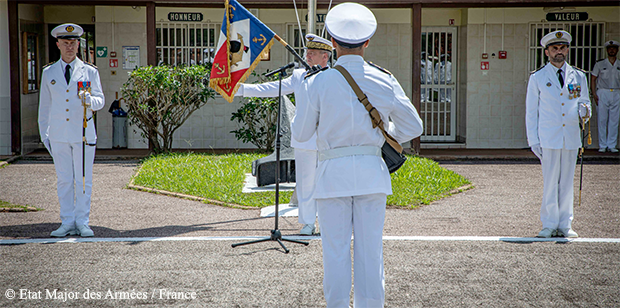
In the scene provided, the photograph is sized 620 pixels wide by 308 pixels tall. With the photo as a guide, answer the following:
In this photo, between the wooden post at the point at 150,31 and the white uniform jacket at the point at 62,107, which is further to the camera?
the wooden post at the point at 150,31

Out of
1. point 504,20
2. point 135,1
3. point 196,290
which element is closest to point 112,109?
point 135,1

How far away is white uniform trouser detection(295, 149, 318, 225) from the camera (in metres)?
6.02

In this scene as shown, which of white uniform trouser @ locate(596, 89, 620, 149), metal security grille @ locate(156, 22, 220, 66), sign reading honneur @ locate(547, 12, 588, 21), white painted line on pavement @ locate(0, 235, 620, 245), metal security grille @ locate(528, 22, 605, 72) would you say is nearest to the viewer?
white painted line on pavement @ locate(0, 235, 620, 245)

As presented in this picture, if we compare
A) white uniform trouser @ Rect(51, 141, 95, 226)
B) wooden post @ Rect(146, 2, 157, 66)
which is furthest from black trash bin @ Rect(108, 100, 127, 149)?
white uniform trouser @ Rect(51, 141, 95, 226)

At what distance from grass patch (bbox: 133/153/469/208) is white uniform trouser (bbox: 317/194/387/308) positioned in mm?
4216

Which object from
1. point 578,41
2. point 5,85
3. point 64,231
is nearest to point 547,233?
point 64,231

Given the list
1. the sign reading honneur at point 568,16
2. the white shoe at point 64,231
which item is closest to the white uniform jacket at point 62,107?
the white shoe at point 64,231

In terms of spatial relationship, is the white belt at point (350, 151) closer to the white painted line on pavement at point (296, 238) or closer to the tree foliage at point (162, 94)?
the white painted line on pavement at point (296, 238)

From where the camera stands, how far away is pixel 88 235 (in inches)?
239

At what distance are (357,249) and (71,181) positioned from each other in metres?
3.77

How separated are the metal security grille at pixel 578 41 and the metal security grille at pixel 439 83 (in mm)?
1710

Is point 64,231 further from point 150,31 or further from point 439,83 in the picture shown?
point 439,83

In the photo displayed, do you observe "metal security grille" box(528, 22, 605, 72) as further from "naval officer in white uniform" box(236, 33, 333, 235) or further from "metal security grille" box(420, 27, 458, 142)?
"naval officer in white uniform" box(236, 33, 333, 235)

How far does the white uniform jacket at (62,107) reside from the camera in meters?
6.14
